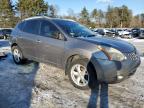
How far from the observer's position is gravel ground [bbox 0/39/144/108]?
17.0ft

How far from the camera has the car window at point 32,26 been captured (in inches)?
308

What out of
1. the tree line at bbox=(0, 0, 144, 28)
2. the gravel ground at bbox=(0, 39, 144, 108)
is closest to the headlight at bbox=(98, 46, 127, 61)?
the gravel ground at bbox=(0, 39, 144, 108)

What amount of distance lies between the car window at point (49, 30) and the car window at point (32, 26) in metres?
0.26

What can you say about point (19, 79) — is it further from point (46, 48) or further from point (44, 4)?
point (44, 4)

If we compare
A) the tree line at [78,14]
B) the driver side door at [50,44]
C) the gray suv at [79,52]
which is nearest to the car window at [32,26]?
the gray suv at [79,52]

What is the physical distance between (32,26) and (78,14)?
73.2m

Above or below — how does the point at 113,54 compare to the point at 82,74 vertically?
above

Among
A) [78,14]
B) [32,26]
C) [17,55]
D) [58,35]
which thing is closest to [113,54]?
[58,35]

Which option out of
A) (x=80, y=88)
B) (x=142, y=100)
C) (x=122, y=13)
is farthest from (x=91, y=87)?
(x=122, y=13)

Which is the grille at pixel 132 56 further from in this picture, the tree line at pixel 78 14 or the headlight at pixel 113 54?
the tree line at pixel 78 14

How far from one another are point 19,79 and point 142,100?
137 inches

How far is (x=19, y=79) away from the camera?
277 inches

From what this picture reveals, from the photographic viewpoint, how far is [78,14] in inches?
3159

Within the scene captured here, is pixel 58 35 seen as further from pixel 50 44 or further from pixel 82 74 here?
pixel 82 74
